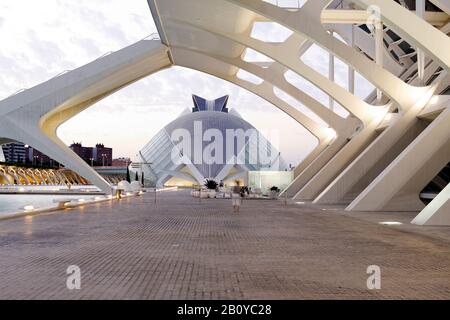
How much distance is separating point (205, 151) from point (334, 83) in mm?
43485

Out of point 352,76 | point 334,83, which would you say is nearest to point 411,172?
point 334,83

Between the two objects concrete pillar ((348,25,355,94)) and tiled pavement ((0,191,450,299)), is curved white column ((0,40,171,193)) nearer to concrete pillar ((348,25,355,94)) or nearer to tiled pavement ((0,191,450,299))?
concrete pillar ((348,25,355,94))

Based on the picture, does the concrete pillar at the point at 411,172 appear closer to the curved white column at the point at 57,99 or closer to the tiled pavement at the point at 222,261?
the tiled pavement at the point at 222,261

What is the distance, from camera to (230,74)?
32906 millimetres

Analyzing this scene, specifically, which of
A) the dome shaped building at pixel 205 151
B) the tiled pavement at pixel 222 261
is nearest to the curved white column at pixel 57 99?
the tiled pavement at pixel 222 261

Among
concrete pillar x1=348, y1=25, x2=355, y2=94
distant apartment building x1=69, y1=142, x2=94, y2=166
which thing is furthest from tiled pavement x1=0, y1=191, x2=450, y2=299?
distant apartment building x1=69, y1=142, x2=94, y2=166

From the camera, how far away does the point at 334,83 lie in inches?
883

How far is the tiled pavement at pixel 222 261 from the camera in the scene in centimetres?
486

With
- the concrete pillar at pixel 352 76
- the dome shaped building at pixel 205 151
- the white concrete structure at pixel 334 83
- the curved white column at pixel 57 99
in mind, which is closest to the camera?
the white concrete structure at pixel 334 83

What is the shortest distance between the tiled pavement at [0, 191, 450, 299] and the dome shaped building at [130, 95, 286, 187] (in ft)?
153

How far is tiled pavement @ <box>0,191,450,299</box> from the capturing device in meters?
4.86

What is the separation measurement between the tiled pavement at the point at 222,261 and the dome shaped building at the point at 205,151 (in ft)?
153

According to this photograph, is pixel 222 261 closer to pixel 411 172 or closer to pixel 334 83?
pixel 411 172

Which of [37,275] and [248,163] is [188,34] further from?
[248,163]
